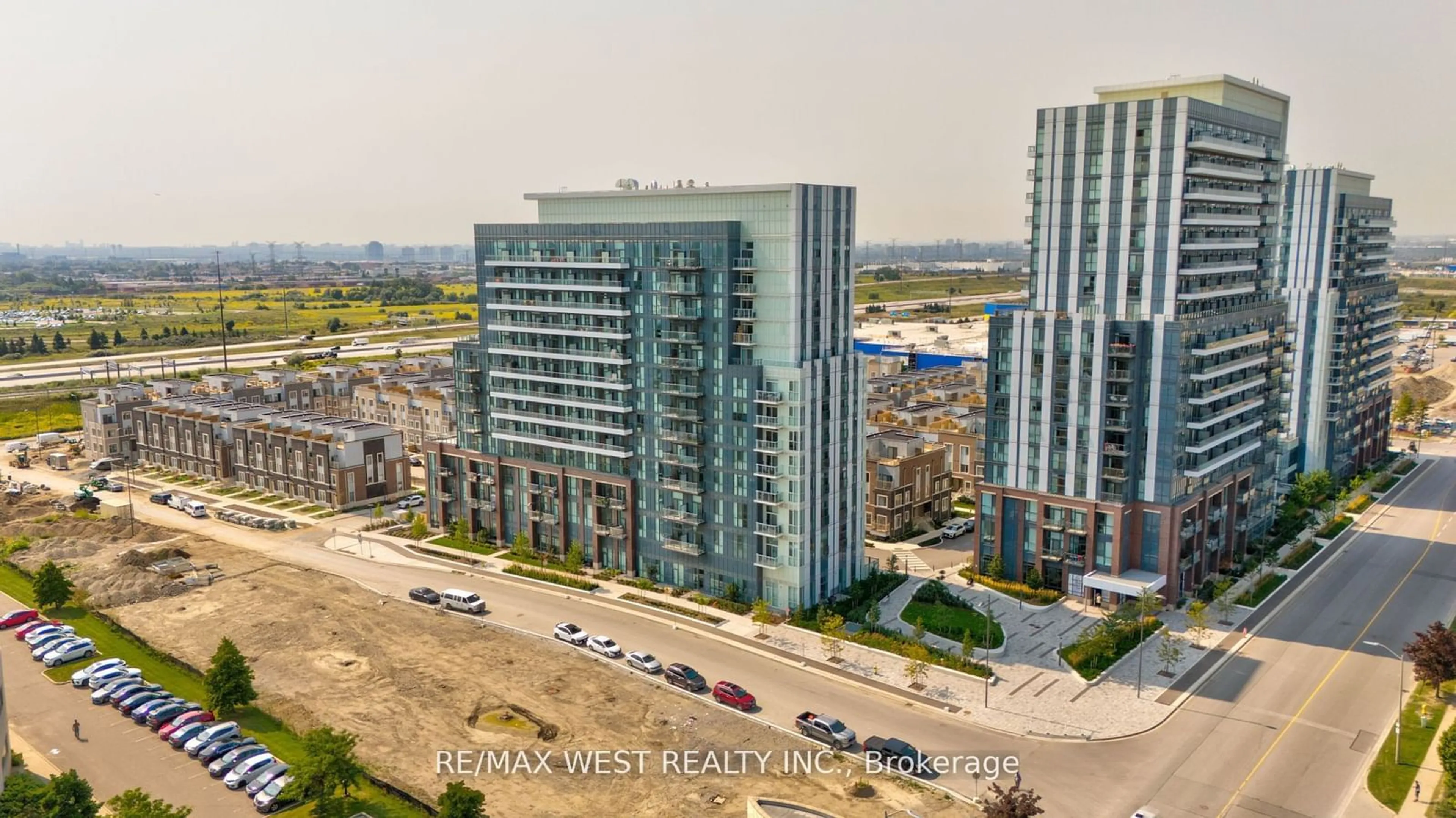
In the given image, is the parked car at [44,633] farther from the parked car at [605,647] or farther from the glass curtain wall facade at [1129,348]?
the glass curtain wall facade at [1129,348]

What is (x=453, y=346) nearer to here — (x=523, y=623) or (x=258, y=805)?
(x=523, y=623)

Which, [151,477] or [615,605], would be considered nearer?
[615,605]

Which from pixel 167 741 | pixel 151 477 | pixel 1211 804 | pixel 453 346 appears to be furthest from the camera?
pixel 151 477

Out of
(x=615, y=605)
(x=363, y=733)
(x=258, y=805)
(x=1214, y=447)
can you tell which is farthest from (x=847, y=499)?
(x=258, y=805)

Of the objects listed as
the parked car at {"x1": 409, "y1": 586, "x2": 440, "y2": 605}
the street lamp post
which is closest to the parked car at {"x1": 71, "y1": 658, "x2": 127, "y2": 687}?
the parked car at {"x1": 409, "y1": 586, "x2": 440, "y2": 605}

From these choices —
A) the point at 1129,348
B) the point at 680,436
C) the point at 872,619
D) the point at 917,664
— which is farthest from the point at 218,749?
the point at 1129,348

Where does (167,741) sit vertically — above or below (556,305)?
below
